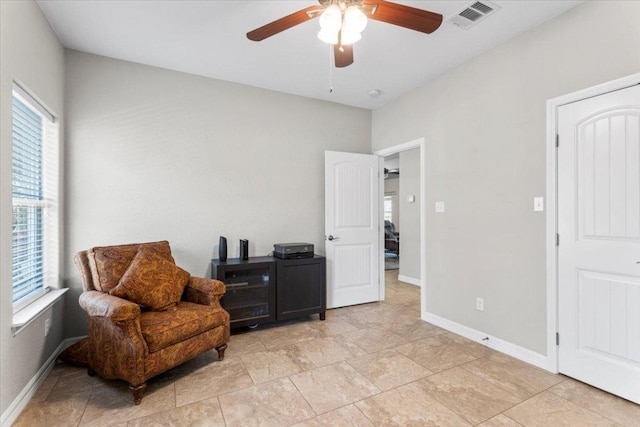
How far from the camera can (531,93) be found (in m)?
2.56

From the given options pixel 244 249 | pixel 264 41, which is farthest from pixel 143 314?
pixel 264 41

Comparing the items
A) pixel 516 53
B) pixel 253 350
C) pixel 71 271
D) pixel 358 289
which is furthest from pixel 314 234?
pixel 516 53

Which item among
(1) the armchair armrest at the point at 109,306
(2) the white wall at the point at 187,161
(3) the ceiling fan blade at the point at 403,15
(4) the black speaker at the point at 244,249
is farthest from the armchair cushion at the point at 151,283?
(3) the ceiling fan blade at the point at 403,15

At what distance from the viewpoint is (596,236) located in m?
2.20

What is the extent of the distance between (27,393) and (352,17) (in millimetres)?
3079

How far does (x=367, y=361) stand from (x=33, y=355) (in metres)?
2.44

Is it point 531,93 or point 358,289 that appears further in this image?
point 358,289

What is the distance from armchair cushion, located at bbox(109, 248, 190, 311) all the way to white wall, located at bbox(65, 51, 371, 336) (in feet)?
2.33

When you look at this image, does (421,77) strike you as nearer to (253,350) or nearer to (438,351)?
(438,351)

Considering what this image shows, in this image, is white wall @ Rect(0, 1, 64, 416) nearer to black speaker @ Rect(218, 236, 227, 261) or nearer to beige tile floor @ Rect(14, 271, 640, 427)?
beige tile floor @ Rect(14, 271, 640, 427)

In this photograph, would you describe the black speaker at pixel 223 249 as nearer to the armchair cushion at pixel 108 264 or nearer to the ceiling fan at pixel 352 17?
the armchair cushion at pixel 108 264

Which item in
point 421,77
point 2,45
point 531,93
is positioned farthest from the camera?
point 421,77

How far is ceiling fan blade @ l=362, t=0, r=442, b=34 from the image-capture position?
1.66m

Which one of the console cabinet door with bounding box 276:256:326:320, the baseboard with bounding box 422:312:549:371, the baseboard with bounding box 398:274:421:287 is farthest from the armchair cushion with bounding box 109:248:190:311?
the baseboard with bounding box 398:274:421:287
